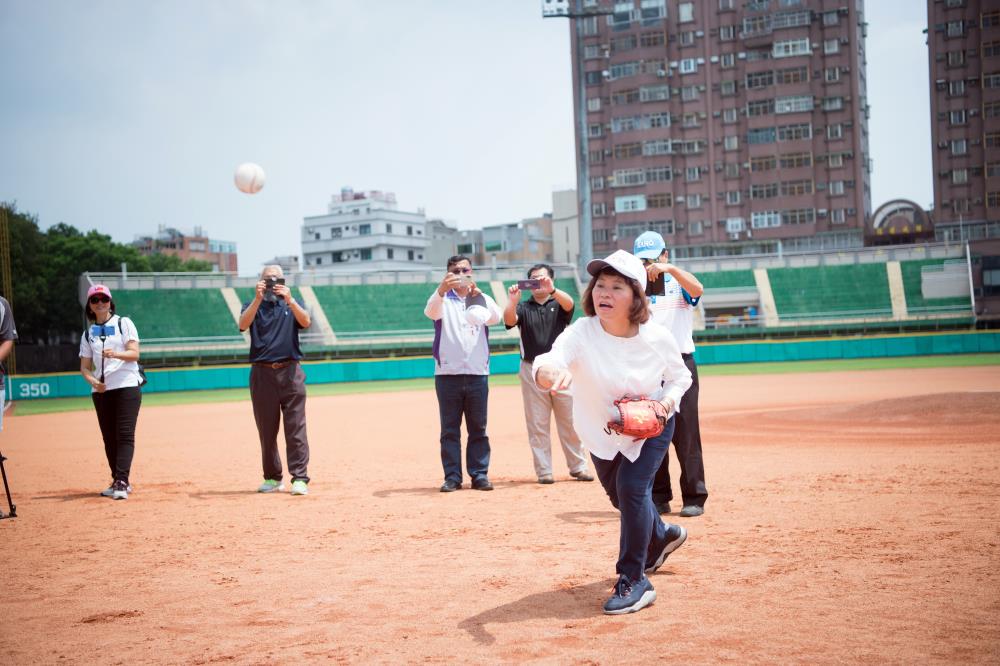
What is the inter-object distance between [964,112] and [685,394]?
6786 centimetres

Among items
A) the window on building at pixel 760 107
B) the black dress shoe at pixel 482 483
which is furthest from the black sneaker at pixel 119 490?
the window on building at pixel 760 107

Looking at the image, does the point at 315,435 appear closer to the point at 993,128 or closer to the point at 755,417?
the point at 755,417

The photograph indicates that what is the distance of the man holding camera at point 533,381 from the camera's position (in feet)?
33.3

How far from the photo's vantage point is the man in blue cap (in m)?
7.63

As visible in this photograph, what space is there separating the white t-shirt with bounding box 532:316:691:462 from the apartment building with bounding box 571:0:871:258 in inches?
2585

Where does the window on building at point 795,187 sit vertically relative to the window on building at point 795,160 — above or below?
below

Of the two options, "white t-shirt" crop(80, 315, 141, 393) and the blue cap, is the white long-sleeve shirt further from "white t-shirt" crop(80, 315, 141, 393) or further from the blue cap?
"white t-shirt" crop(80, 315, 141, 393)

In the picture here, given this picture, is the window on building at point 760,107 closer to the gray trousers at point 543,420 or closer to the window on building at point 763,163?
the window on building at point 763,163

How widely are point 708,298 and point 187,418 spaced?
41203 millimetres

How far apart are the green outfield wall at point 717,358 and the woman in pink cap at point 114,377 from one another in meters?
28.0

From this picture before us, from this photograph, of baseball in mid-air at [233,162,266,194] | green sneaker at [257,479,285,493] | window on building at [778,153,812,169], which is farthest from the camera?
window on building at [778,153,812,169]

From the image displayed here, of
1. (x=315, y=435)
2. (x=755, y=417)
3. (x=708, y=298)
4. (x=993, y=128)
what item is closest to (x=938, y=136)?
(x=993, y=128)

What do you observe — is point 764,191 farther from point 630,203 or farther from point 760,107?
point 630,203

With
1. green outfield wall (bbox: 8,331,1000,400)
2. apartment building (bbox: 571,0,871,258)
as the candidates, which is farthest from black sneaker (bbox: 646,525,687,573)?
apartment building (bbox: 571,0,871,258)
